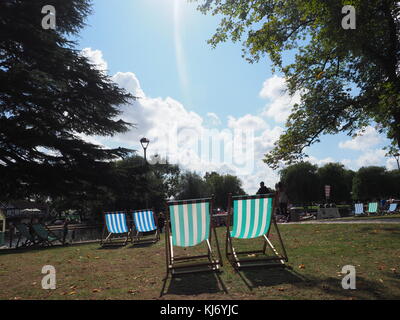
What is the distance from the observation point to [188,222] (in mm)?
5152

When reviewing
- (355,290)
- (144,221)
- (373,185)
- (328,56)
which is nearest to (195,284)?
(355,290)

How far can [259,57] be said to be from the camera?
43.6ft

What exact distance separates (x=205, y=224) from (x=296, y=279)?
1.79m

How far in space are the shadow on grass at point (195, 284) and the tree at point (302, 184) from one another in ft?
221

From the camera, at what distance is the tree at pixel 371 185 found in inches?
2886

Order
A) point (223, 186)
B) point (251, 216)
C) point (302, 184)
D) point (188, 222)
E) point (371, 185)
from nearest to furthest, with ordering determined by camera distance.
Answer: point (188, 222)
point (251, 216)
point (302, 184)
point (371, 185)
point (223, 186)

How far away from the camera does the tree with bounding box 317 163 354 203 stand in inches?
2786

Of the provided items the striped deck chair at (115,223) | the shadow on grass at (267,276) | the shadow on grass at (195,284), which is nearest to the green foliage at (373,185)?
the striped deck chair at (115,223)

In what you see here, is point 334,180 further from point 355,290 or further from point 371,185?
point 355,290

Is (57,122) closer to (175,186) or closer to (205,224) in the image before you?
(205,224)

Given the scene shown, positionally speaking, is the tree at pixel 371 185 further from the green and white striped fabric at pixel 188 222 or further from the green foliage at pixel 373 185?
the green and white striped fabric at pixel 188 222

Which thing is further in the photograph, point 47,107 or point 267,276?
point 47,107

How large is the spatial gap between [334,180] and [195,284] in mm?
75861

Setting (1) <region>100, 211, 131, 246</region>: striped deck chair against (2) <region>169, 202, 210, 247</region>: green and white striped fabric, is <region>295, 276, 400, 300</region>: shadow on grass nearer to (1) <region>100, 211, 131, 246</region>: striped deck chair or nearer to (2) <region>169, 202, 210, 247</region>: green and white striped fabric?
(2) <region>169, 202, 210, 247</region>: green and white striped fabric
